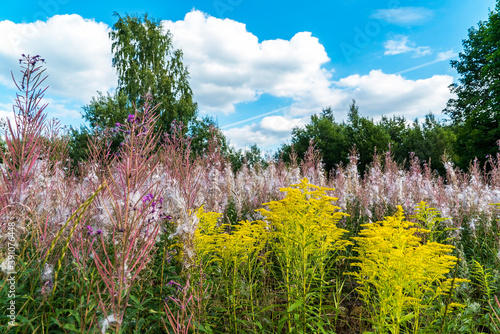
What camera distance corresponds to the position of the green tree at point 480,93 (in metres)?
20.0

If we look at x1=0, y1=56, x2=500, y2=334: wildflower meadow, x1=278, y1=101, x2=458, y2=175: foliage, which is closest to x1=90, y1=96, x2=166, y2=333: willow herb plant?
x1=0, y1=56, x2=500, y2=334: wildflower meadow

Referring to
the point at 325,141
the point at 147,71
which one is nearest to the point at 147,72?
the point at 147,71

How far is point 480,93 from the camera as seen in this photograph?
26719 mm

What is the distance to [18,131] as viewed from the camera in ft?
6.38

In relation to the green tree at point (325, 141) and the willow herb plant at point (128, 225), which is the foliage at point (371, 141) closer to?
the green tree at point (325, 141)

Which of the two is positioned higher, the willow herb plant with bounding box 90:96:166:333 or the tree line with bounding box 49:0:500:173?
the tree line with bounding box 49:0:500:173

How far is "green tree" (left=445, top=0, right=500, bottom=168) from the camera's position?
20000mm

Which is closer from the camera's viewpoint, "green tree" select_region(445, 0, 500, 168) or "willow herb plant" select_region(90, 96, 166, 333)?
"willow herb plant" select_region(90, 96, 166, 333)

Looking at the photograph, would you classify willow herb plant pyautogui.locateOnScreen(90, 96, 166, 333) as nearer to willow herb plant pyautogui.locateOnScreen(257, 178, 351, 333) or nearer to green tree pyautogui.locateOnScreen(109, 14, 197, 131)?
willow herb plant pyautogui.locateOnScreen(257, 178, 351, 333)

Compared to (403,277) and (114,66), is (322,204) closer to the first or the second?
(403,277)

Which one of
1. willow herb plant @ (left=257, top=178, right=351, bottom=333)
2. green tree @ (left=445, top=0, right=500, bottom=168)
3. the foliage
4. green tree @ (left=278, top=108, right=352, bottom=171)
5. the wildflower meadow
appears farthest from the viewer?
green tree @ (left=278, top=108, right=352, bottom=171)

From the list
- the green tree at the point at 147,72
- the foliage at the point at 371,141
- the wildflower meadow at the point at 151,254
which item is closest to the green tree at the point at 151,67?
the green tree at the point at 147,72

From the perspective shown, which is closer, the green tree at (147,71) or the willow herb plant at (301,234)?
the willow herb plant at (301,234)

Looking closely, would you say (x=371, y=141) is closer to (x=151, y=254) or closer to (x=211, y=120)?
(x=211, y=120)
